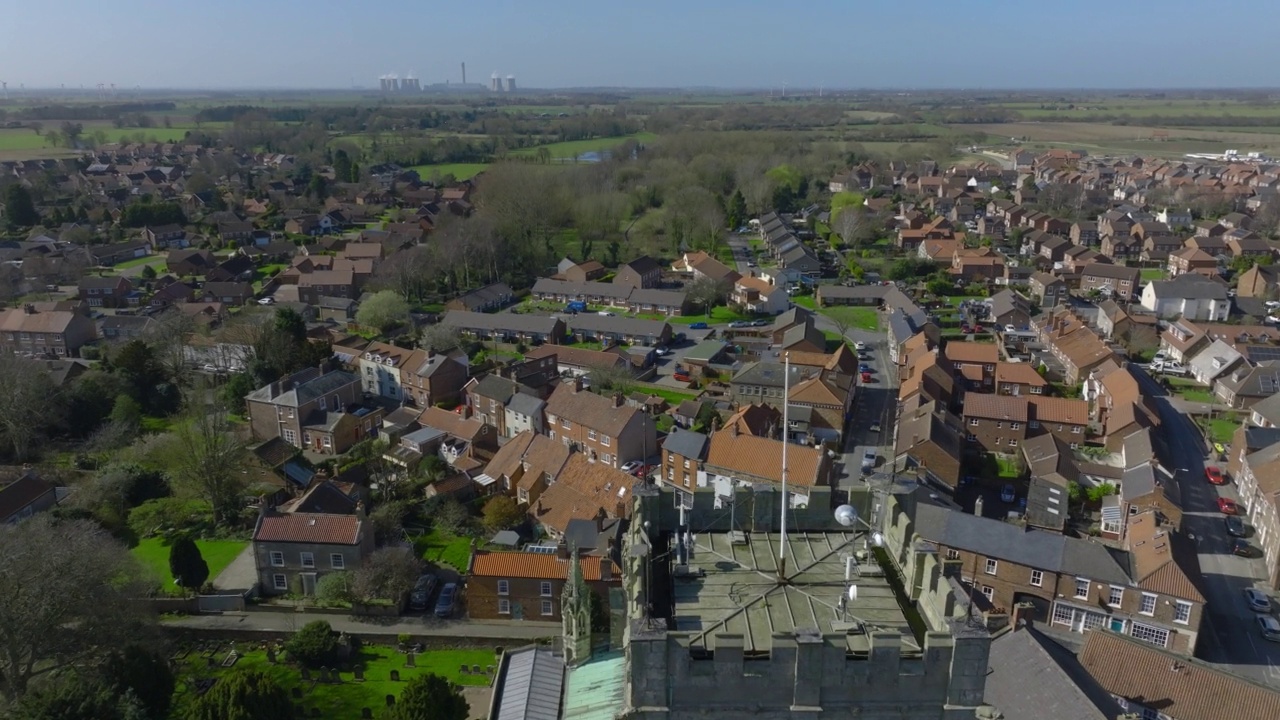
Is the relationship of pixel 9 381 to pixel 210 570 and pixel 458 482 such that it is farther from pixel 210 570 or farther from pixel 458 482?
pixel 458 482

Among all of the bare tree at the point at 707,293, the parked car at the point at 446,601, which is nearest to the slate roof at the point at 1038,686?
the parked car at the point at 446,601

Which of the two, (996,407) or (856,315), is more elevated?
(996,407)

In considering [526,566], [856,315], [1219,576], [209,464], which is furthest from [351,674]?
[856,315]

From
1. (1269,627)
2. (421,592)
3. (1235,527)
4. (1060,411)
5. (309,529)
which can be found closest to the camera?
(1269,627)

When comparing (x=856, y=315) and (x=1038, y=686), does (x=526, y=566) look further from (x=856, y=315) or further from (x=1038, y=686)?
(x=856, y=315)

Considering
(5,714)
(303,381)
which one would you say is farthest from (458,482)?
(5,714)

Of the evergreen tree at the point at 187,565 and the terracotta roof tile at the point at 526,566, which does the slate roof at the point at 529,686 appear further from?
the evergreen tree at the point at 187,565

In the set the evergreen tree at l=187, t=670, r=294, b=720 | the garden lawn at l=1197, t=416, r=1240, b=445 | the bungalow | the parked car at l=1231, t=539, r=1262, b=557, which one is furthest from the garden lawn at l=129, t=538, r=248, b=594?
the garden lawn at l=1197, t=416, r=1240, b=445
